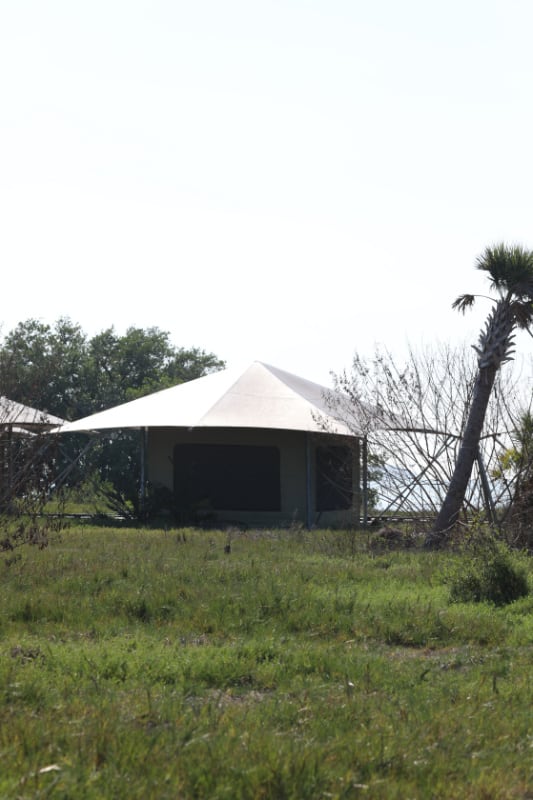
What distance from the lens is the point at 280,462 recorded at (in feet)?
87.3

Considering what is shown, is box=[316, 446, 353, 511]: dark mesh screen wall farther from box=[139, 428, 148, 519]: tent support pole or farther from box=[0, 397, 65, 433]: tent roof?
box=[0, 397, 65, 433]: tent roof

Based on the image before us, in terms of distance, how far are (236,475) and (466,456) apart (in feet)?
29.5

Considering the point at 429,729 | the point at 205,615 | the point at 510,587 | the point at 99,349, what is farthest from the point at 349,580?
the point at 99,349

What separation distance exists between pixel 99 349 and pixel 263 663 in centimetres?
4608

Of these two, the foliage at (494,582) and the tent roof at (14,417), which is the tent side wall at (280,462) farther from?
the foliage at (494,582)

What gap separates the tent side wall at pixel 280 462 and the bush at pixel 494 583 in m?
14.6

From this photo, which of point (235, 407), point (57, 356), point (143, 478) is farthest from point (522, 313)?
point (57, 356)

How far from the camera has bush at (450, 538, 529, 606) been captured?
36.0 feet

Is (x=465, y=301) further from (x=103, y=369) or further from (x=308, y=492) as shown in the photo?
(x=103, y=369)

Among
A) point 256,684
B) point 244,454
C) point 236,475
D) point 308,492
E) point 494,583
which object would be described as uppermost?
point 244,454

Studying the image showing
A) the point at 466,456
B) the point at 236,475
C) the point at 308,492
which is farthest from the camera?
the point at 236,475

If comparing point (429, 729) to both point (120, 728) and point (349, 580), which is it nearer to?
point (120, 728)

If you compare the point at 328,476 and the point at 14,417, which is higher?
the point at 14,417

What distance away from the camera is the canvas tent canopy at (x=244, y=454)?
25516mm
